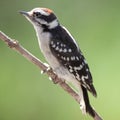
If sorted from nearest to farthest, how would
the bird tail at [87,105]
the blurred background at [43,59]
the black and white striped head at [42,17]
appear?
the bird tail at [87,105] < the black and white striped head at [42,17] < the blurred background at [43,59]

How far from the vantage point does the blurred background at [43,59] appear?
6.79 meters

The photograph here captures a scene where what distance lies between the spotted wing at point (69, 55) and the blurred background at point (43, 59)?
211cm

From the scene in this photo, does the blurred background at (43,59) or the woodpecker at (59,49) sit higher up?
the woodpecker at (59,49)

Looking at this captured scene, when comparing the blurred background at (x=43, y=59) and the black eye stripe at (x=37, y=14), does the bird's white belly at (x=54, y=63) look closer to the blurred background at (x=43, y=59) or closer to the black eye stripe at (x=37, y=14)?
the black eye stripe at (x=37, y=14)

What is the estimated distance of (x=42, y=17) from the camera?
4391 millimetres

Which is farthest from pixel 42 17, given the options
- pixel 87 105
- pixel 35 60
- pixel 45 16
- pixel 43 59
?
pixel 43 59

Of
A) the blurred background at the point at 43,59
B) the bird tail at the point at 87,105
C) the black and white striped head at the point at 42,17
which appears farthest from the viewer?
the blurred background at the point at 43,59

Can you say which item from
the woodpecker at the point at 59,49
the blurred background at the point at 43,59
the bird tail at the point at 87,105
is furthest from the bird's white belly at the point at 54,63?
the blurred background at the point at 43,59

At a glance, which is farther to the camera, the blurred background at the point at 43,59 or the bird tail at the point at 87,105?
the blurred background at the point at 43,59

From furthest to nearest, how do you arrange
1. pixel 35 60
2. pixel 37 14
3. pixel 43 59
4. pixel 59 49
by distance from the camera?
1. pixel 43 59
2. pixel 59 49
3. pixel 37 14
4. pixel 35 60

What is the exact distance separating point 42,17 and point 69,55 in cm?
29

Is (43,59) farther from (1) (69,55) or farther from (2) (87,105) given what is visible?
(2) (87,105)

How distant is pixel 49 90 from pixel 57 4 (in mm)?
1265

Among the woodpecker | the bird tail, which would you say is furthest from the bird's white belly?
the bird tail
